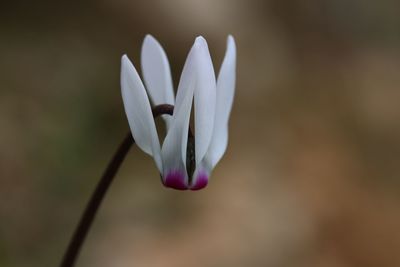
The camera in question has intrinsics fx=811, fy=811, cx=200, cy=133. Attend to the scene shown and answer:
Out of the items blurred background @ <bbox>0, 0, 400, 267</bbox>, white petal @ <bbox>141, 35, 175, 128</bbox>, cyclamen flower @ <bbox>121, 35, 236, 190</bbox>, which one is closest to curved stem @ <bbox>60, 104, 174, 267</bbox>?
cyclamen flower @ <bbox>121, 35, 236, 190</bbox>

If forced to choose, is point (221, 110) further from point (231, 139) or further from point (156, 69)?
point (231, 139)

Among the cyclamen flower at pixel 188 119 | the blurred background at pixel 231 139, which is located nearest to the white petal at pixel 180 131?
the cyclamen flower at pixel 188 119

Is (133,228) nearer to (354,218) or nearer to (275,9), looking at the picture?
(354,218)

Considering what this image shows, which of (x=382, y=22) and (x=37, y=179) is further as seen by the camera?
(x=382, y=22)

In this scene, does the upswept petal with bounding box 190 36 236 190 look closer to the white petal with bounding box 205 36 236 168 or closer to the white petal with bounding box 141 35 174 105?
the white petal with bounding box 205 36 236 168

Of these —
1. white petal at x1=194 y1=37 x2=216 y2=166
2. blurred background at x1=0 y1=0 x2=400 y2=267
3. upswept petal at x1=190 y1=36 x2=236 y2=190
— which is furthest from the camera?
blurred background at x1=0 y1=0 x2=400 y2=267

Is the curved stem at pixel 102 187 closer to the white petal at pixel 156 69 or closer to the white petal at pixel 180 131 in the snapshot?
the white petal at pixel 180 131

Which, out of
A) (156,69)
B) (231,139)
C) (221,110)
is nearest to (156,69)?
(156,69)

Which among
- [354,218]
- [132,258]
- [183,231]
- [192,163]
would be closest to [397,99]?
[354,218]
